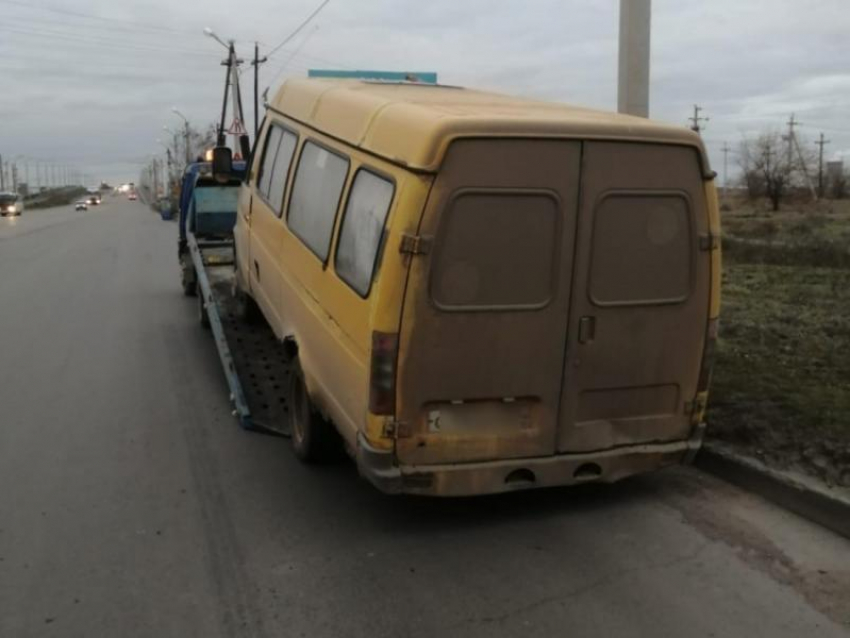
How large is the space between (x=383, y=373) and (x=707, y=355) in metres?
1.95

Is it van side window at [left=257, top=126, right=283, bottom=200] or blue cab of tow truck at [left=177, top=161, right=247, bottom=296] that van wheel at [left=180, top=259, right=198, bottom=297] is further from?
van side window at [left=257, top=126, right=283, bottom=200]

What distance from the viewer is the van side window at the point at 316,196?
225 inches

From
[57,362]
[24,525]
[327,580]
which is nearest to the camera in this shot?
[327,580]

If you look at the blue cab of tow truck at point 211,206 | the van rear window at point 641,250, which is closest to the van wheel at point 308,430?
the van rear window at point 641,250

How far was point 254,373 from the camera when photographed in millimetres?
7645

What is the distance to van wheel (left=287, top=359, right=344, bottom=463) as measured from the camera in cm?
609

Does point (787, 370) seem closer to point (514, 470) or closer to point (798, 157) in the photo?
point (514, 470)

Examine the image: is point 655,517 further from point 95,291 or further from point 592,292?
point 95,291

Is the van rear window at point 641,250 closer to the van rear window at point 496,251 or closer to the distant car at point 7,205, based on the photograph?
the van rear window at point 496,251

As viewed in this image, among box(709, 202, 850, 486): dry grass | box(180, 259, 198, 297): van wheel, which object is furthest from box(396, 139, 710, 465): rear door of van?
box(180, 259, 198, 297): van wheel

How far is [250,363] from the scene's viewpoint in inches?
309

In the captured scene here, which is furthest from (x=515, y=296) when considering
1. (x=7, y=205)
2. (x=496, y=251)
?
(x=7, y=205)

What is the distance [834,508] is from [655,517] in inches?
38.4

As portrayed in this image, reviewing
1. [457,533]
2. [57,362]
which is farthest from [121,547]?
[57,362]
